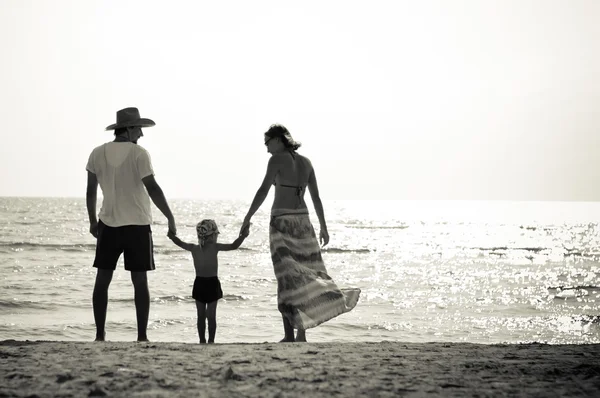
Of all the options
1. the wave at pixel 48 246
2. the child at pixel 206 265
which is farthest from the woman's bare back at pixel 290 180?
the wave at pixel 48 246

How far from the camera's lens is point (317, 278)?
6172 mm

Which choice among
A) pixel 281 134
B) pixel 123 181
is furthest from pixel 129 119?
pixel 281 134

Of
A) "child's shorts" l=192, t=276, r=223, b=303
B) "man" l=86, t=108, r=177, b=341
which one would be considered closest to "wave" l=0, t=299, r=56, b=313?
"child's shorts" l=192, t=276, r=223, b=303

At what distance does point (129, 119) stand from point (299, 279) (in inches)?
84.0

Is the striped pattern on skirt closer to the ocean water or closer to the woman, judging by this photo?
the woman

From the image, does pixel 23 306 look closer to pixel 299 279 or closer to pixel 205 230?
pixel 205 230

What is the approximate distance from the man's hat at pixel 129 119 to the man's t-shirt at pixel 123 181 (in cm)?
17

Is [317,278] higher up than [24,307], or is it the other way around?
→ [317,278]

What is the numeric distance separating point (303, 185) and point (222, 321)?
23.8 feet

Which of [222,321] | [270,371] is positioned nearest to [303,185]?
[270,371]

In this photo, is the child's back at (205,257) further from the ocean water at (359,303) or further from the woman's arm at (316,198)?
the ocean water at (359,303)

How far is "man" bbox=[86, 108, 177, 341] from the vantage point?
543 cm

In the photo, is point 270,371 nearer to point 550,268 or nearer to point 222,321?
point 222,321

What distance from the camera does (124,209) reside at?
543 cm
